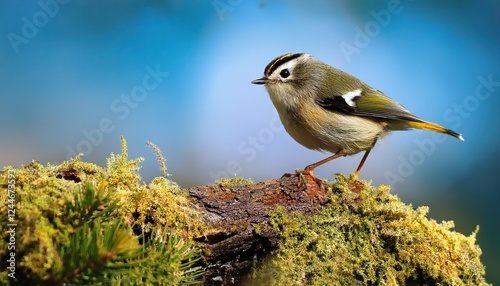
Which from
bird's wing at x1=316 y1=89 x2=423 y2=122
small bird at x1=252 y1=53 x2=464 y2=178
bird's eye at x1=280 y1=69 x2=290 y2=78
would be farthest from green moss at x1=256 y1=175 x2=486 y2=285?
bird's eye at x1=280 y1=69 x2=290 y2=78

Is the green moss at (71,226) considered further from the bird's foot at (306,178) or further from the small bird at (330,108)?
the small bird at (330,108)

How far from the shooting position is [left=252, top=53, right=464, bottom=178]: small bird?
3.67 metres

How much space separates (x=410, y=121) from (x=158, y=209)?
2368 mm

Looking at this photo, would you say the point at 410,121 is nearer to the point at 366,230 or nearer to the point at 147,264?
the point at 366,230

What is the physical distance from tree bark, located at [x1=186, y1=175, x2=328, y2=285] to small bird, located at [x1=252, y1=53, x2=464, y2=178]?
74cm

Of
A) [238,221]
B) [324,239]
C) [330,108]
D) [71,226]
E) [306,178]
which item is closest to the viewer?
[71,226]

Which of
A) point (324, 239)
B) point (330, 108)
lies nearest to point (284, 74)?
point (330, 108)

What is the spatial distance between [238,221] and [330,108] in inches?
61.9

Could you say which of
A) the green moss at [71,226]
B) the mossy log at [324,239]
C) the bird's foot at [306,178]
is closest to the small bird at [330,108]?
the bird's foot at [306,178]

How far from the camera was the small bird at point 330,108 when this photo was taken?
3.67 meters

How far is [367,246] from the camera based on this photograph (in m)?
2.65

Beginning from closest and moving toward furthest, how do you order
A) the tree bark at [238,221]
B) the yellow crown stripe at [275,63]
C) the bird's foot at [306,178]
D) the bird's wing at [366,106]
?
the tree bark at [238,221]
the bird's foot at [306,178]
the bird's wing at [366,106]
the yellow crown stripe at [275,63]

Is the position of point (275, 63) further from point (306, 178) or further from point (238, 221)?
point (238, 221)

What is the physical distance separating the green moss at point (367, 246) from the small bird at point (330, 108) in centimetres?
65
